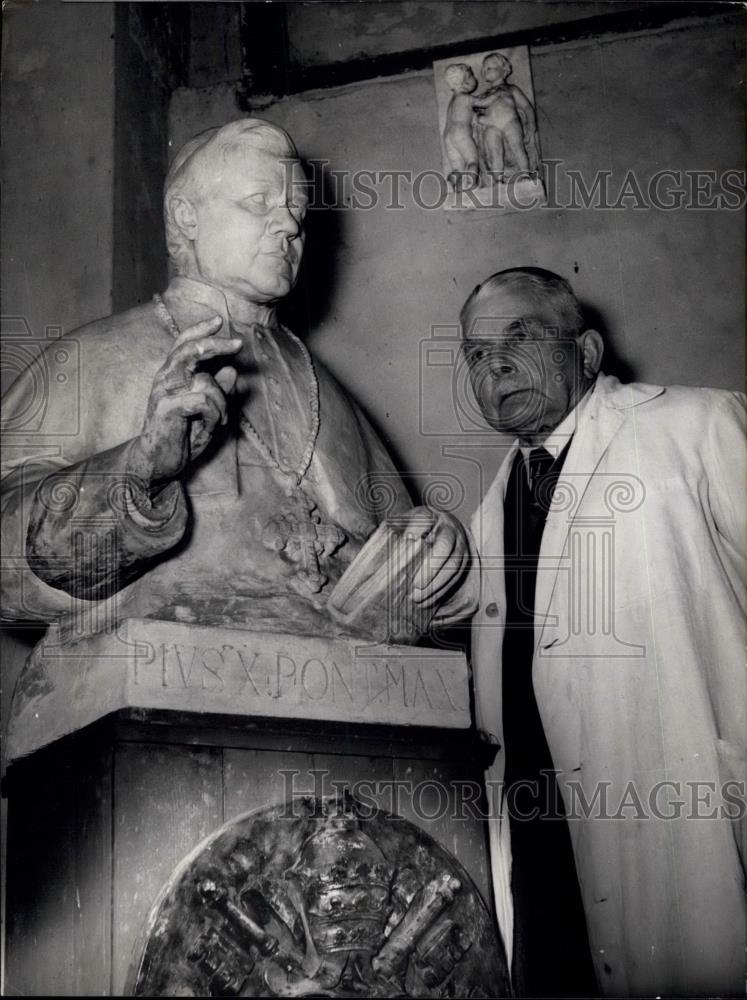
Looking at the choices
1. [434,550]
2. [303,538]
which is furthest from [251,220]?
[434,550]

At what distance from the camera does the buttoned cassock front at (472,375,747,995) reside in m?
3.14

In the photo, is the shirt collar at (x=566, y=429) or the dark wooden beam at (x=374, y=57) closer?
the shirt collar at (x=566, y=429)

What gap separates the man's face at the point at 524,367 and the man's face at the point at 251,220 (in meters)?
0.55

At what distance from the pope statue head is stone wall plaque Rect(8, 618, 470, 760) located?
0.85 m

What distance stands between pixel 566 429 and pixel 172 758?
4.47 ft

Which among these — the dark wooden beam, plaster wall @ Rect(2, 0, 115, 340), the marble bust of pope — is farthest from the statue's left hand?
the dark wooden beam

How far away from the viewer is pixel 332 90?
4.82 meters

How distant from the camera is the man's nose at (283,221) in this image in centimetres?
344

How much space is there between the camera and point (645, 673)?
3330 mm

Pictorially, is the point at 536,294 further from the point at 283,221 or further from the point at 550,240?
the point at 550,240

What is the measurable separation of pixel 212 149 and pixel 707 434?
1.20m

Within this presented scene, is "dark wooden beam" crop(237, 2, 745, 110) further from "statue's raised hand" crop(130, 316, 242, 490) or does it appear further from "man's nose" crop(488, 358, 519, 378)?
"statue's raised hand" crop(130, 316, 242, 490)

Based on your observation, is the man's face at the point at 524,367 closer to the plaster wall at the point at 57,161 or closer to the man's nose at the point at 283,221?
the man's nose at the point at 283,221

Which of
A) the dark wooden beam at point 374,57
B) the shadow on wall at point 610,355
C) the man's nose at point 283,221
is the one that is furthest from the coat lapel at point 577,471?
the dark wooden beam at point 374,57
